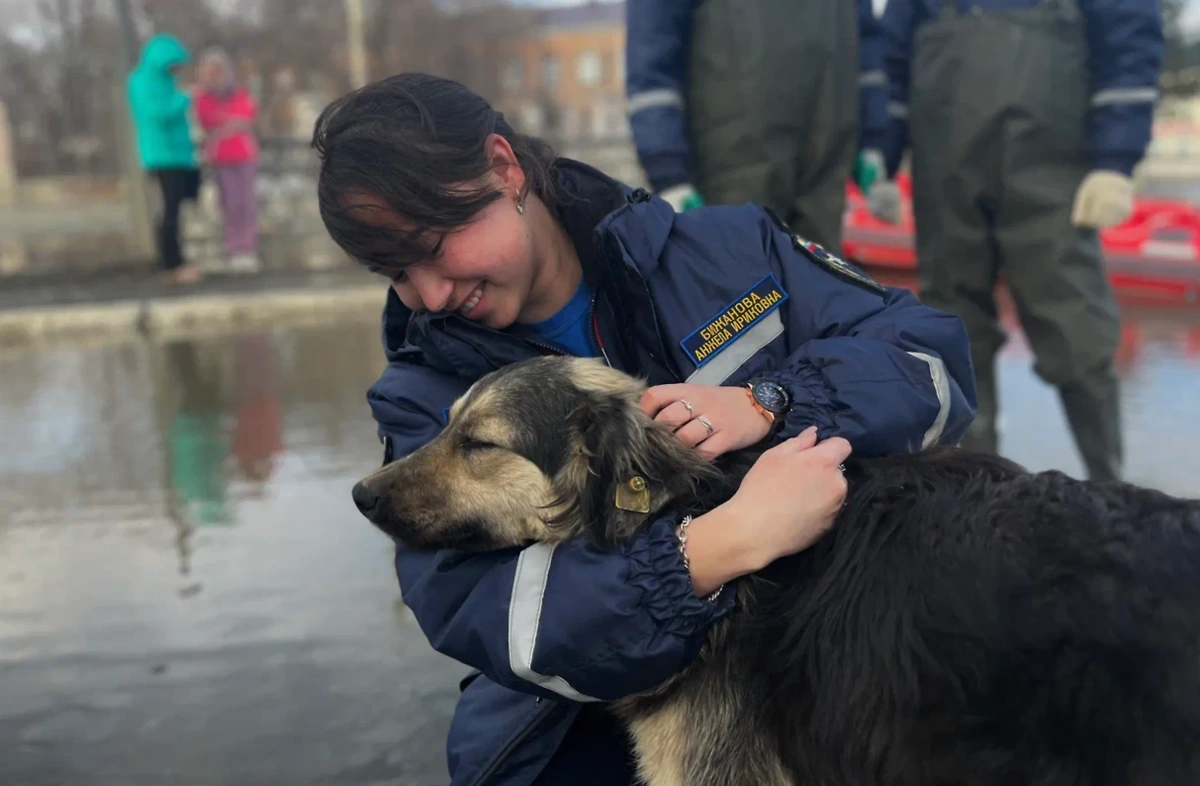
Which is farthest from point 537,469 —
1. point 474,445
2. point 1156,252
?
point 1156,252

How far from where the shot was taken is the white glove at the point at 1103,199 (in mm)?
3637

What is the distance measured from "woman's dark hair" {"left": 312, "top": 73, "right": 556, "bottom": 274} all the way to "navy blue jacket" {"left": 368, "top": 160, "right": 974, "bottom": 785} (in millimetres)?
225

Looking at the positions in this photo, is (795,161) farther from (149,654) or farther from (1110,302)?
(149,654)

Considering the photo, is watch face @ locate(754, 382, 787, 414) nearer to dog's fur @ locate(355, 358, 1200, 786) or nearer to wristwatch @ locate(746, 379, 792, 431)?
wristwatch @ locate(746, 379, 792, 431)

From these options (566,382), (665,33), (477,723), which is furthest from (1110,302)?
(477,723)

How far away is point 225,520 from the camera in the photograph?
451 cm

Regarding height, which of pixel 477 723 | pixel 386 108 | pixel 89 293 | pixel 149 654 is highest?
pixel 386 108

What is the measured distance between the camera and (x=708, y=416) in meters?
2.09

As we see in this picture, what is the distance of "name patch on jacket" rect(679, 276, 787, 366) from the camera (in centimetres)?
238

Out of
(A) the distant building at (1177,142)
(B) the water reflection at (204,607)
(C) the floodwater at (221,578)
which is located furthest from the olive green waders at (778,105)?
(A) the distant building at (1177,142)

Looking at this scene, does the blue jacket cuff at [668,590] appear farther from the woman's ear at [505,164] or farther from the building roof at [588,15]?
the building roof at [588,15]

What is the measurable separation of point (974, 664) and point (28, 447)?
17.9 feet

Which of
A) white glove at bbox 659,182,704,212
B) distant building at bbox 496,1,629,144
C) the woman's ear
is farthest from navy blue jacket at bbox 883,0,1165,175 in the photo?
distant building at bbox 496,1,629,144

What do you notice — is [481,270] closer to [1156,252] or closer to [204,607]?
[204,607]
